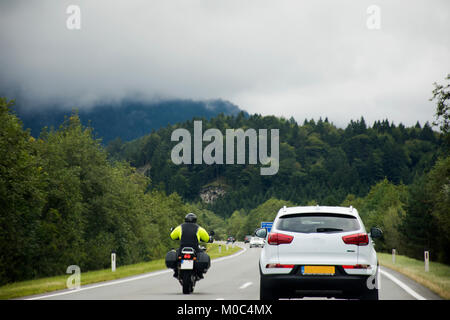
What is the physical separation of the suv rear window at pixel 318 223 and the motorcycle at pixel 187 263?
385 centimetres

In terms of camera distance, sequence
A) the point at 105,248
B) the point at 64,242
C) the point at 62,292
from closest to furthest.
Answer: the point at 62,292, the point at 64,242, the point at 105,248

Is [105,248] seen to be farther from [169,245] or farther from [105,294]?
[169,245]

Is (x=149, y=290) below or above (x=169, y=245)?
above

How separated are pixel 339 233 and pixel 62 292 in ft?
25.9

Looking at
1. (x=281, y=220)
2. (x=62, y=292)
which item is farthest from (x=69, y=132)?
(x=281, y=220)

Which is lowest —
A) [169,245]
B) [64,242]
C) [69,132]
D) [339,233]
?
[169,245]

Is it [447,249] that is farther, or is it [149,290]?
[447,249]

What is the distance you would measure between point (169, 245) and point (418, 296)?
52636 mm

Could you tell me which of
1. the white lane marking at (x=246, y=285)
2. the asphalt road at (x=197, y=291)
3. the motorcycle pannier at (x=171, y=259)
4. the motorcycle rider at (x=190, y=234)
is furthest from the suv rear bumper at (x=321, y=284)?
the white lane marking at (x=246, y=285)

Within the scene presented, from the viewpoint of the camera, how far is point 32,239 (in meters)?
28.2

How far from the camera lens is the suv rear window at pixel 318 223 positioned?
36.4 ft

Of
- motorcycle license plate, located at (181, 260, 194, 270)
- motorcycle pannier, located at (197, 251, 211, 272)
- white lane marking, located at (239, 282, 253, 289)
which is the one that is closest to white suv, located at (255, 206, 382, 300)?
motorcycle license plate, located at (181, 260, 194, 270)

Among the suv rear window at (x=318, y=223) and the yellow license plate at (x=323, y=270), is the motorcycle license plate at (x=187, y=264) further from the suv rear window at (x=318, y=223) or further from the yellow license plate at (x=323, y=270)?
the yellow license plate at (x=323, y=270)
